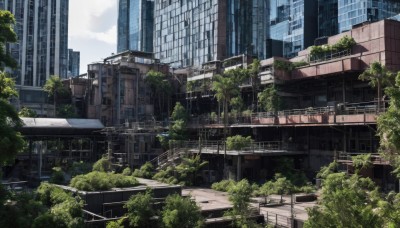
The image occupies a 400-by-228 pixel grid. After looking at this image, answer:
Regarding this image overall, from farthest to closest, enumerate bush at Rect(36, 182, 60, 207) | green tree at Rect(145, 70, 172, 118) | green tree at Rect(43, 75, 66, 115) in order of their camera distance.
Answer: green tree at Rect(43, 75, 66, 115), green tree at Rect(145, 70, 172, 118), bush at Rect(36, 182, 60, 207)

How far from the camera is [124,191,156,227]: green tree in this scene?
2792cm

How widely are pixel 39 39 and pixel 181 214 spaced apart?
437 ft

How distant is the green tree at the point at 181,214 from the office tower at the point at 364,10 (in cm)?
8325

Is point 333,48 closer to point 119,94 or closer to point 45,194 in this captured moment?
point 119,94

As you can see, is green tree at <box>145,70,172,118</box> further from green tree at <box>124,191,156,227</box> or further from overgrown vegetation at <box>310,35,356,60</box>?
green tree at <box>124,191,156,227</box>

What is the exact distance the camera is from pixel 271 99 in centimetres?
5666

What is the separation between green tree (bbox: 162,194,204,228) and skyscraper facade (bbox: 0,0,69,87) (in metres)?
123

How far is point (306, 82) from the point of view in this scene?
190 ft

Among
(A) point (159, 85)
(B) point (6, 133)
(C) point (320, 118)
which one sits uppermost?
(A) point (159, 85)

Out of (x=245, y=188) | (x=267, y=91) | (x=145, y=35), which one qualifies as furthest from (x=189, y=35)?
(x=245, y=188)

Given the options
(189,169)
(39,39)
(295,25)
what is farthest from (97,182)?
(39,39)

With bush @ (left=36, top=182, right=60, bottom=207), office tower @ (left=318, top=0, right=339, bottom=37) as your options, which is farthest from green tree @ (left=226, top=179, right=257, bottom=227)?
office tower @ (left=318, top=0, right=339, bottom=37)

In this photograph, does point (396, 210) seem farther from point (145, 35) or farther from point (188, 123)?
point (145, 35)

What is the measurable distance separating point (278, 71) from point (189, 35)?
75.6m
